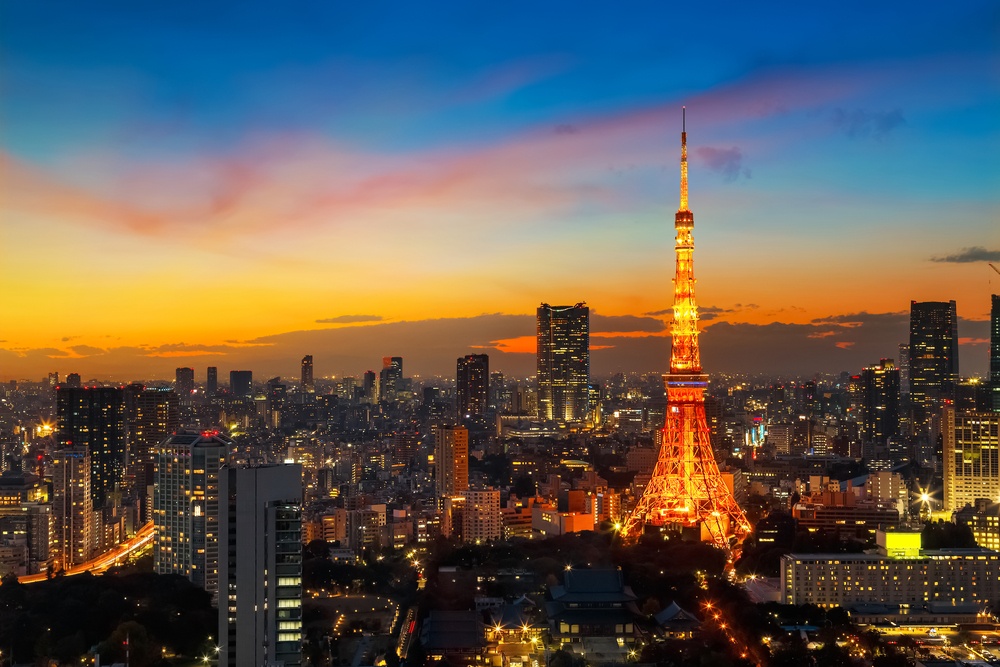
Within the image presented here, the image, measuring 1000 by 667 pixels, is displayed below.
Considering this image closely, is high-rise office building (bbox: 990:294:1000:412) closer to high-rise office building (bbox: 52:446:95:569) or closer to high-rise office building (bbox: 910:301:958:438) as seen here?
high-rise office building (bbox: 910:301:958:438)

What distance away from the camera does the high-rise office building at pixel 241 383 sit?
32.9 m

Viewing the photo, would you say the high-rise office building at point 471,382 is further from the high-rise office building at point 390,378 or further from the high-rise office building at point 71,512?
the high-rise office building at point 71,512

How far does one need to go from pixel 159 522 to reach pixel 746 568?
25.2ft

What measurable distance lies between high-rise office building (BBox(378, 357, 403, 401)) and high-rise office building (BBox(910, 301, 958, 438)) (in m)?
17.8

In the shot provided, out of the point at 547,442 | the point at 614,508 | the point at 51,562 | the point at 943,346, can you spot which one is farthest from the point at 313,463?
the point at 943,346

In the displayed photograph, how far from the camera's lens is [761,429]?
129ft

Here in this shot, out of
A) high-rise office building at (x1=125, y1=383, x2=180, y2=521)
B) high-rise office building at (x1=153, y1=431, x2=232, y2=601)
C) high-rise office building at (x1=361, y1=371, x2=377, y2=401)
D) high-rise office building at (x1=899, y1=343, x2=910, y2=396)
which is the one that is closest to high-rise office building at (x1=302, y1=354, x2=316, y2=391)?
high-rise office building at (x1=361, y1=371, x2=377, y2=401)

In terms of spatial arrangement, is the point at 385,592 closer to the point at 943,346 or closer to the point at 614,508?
the point at 614,508

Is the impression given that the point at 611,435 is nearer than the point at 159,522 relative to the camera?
No

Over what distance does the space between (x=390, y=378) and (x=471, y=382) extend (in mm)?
3920

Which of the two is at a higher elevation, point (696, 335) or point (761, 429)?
point (696, 335)

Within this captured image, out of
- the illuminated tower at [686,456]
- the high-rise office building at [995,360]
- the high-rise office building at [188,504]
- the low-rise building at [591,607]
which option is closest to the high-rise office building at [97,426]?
the high-rise office building at [188,504]

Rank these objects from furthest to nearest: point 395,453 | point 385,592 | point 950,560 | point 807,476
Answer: point 395,453 → point 807,476 → point 385,592 → point 950,560

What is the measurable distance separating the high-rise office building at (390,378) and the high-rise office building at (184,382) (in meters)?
12.1
